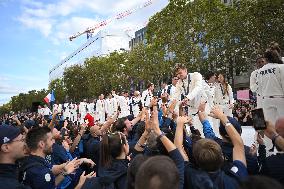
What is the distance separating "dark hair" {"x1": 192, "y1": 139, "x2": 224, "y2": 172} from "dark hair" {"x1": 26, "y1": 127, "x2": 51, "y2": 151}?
229 centimetres

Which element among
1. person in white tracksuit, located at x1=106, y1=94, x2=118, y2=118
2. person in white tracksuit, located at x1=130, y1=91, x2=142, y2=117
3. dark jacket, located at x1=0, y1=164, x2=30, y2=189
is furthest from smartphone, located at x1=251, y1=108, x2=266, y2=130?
person in white tracksuit, located at x1=106, y1=94, x2=118, y2=118

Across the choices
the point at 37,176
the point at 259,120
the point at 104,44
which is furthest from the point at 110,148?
the point at 104,44

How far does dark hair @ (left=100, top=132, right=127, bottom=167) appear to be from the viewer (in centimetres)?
409

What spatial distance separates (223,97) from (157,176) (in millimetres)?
8809

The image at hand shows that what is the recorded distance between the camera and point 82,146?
23.9 ft

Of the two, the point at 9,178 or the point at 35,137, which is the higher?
the point at 35,137

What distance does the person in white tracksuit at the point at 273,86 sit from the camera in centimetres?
662

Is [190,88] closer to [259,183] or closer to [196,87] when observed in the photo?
[196,87]

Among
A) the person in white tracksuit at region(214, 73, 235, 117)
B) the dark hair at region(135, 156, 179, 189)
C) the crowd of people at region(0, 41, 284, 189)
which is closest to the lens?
the dark hair at region(135, 156, 179, 189)

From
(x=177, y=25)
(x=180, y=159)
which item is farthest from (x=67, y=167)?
(x=177, y=25)

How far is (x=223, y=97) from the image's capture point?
427 inches

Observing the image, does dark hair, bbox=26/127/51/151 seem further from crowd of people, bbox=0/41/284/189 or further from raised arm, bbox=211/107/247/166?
raised arm, bbox=211/107/247/166

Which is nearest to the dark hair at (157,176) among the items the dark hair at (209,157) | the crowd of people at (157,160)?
the crowd of people at (157,160)

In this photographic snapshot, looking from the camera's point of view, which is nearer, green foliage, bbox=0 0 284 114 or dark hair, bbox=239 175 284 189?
dark hair, bbox=239 175 284 189
